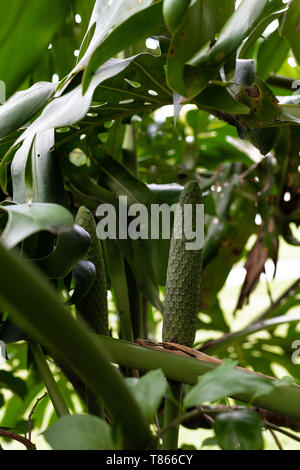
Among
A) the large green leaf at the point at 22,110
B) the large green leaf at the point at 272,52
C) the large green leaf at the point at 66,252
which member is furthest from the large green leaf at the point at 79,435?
the large green leaf at the point at 272,52

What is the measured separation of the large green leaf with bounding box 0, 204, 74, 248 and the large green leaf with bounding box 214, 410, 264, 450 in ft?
0.35

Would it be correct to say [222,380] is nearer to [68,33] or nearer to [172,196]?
[172,196]

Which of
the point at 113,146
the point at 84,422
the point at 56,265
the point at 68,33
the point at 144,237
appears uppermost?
the point at 68,33

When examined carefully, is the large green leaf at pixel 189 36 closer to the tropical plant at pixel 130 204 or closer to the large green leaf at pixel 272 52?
the tropical plant at pixel 130 204

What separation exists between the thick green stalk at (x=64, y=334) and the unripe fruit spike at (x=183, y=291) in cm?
19

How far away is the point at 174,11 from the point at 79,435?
0.20 m

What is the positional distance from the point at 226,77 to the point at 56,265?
0.15 metres

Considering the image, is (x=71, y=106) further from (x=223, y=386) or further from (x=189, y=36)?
(x=223, y=386)

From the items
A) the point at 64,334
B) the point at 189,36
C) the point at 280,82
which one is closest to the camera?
the point at 64,334

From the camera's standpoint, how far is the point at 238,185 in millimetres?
741

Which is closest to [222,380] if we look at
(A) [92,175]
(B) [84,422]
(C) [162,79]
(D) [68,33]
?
(B) [84,422]

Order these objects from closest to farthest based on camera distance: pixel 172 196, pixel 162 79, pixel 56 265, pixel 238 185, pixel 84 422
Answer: pixel 84 422, pixel 56 265, pixel 162 79, pixel 172 196, pixel 238 185

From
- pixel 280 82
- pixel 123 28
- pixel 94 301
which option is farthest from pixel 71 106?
pixel 280 82

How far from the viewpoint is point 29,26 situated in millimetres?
229
